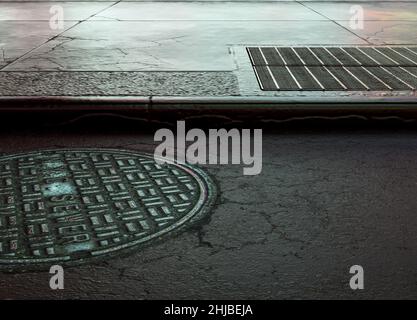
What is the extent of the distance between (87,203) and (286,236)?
0.97 meters

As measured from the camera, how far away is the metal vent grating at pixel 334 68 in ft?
14.5

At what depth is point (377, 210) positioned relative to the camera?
9.06 feet

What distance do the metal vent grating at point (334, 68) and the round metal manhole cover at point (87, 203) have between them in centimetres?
151

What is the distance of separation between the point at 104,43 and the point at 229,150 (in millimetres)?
3270

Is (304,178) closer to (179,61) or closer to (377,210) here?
(377,210)

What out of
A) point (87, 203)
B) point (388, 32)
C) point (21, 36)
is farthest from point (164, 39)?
point (87, 203)

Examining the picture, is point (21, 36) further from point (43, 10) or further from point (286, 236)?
point (286, 236)

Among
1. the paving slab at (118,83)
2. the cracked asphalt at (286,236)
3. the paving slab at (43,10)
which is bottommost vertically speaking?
the cracked asphalt at (286,236)

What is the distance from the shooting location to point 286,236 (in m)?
2.51

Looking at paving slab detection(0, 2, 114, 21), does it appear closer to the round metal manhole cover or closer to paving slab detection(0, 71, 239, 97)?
paving slab detection(0, 71, 239, 97)

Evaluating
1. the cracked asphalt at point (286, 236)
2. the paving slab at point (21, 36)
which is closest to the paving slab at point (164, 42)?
the paving slab at point (21, 36)

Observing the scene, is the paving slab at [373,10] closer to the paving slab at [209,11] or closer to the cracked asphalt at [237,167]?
the paving slab at [209,11]
